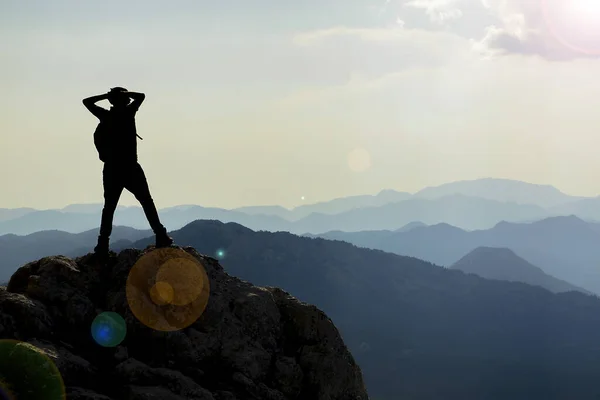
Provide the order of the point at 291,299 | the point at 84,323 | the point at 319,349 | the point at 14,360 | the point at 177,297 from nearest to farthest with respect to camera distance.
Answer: the point at 14,360
the point at 84,323
the point at 177,297
the point at 319,349
the point at 291,299

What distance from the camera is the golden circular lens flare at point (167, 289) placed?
18.5 meters

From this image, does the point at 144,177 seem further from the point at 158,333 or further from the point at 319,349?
the point at 319,349

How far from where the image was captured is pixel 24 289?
18.3 metres

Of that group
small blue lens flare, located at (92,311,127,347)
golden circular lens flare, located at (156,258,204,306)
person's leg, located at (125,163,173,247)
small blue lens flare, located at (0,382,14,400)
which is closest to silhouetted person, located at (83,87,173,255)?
person's leg, located at (125,163,173,247)

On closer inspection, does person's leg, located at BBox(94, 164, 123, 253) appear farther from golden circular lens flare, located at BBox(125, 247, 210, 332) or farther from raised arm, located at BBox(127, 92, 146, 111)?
raised arm, located at BBox(127, 92, 146, 111)

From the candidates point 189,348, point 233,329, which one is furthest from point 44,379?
point 233,329

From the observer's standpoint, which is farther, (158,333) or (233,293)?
(233,293)

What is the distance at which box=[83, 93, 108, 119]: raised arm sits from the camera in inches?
779

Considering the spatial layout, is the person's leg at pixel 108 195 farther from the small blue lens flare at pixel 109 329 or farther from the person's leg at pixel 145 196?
the small blue lens flare at pixel 109 329

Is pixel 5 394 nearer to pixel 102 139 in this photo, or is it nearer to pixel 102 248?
pixel 102 248

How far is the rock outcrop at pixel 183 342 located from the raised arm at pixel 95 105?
5.50 m

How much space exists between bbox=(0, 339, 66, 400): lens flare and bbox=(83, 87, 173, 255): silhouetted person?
6.67 metres

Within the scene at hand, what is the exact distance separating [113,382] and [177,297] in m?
3.98

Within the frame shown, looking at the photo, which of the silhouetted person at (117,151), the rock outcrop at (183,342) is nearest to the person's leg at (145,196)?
the silhouetted person at (117,151)
